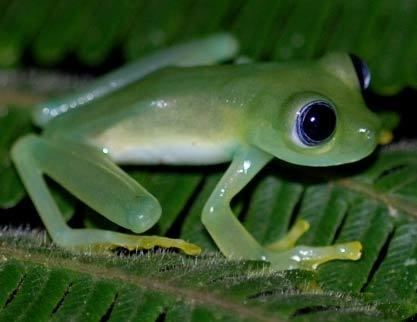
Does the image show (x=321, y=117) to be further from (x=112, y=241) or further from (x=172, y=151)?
(x=112, y=241)

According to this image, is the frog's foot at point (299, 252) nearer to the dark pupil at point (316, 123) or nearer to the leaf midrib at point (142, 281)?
the dark pupil at point (316, 123)

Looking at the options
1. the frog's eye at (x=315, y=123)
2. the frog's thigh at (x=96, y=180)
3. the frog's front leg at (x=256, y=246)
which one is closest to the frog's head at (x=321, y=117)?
the frog's eye at (x=315, y=123)

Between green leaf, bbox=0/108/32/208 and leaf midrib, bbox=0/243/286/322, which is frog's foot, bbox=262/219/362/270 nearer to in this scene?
leaf midrib, bbox=0/243/286/322

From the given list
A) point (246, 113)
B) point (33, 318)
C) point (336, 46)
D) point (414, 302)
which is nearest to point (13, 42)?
point (246, 113)

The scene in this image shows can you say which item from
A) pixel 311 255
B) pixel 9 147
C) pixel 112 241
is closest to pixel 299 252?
pixel 311 255

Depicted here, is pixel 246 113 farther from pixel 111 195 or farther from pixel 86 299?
pixel 86 299

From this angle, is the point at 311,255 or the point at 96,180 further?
the point at 96,180

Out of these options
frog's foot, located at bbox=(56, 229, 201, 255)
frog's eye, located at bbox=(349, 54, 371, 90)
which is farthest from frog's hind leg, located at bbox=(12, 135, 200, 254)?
frog's eye, located at bbox=(349, 54, 371, 90)
